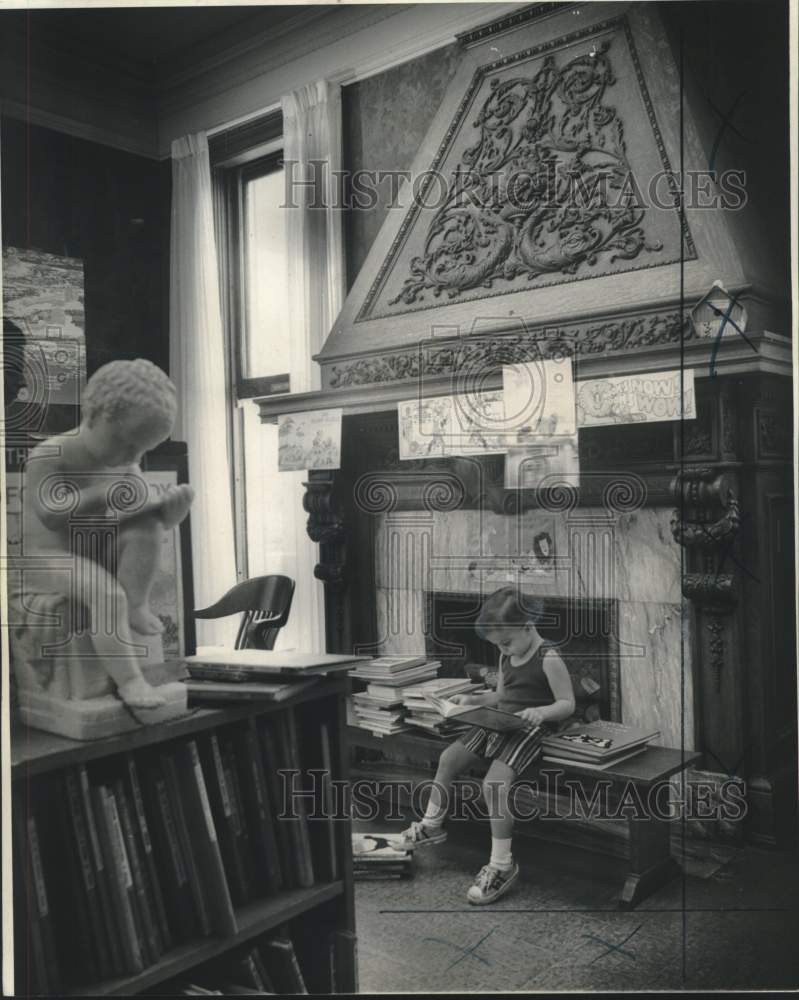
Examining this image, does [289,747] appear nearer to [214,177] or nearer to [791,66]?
[214,177]

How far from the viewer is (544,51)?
175cm

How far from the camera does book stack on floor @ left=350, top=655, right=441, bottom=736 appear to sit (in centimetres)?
182

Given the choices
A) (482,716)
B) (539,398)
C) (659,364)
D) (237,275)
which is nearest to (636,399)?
(659,364)

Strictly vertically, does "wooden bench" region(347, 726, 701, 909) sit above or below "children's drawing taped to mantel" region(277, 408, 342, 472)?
below

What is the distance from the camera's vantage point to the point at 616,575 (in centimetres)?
177

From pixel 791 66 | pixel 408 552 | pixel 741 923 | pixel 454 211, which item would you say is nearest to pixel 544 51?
pixel 454 211

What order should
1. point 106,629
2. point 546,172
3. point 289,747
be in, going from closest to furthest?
point 106,629 → point 289,747 → point 546,172

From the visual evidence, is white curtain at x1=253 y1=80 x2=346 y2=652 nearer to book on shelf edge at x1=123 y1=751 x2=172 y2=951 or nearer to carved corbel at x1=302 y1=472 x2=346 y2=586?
carved corbel at x1=302 y1=472 x2=346 y2=586

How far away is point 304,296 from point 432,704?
37.9 inches

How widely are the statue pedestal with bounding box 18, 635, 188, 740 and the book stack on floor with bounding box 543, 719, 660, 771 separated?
2.66 ft

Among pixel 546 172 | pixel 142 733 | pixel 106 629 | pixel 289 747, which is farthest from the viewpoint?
pixel 546 172

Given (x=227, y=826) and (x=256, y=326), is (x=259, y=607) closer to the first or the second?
(x=227, y=826)

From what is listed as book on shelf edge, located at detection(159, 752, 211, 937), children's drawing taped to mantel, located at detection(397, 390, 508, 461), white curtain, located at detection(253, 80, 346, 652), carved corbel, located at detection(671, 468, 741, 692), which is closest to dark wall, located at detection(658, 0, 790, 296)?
carved corbel, located at detection(671, 468, 741, 692)

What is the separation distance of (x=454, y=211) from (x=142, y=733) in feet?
4.09
